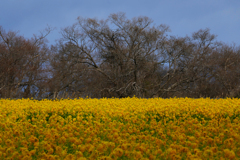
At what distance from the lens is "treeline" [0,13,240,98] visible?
18.2 metres

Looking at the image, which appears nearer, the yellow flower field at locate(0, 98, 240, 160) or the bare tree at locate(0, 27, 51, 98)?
the yellow flower field at locate(0, 98, 240, 160)

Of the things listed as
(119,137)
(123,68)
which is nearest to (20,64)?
(123,68)

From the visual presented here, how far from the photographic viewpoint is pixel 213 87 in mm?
20578

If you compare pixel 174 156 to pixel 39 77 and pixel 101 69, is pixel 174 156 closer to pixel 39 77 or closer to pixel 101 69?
pixel 101 69

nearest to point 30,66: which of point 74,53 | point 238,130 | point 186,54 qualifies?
point 74,53

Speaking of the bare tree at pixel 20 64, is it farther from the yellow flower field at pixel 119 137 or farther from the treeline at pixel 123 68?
the yellow flower field at pixel 119 137

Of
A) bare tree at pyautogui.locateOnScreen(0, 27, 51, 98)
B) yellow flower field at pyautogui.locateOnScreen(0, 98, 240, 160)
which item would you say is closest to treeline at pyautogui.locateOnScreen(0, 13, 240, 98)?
bare tree at pyautogui.locateOnScreen(0, 27, 51, 98)

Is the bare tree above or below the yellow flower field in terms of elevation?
above

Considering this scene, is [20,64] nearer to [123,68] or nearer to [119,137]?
[123,68]

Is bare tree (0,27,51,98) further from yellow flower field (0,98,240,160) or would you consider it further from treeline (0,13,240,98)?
yellow flower field (0,98,240,160)

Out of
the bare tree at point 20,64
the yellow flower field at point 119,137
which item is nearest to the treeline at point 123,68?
the bare tree at point 20,64

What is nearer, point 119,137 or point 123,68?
point 119,137

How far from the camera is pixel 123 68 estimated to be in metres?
18.1

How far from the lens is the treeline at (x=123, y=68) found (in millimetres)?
18156
